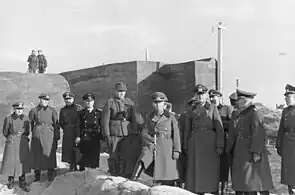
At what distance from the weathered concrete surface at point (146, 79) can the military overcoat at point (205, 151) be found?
4154 mm

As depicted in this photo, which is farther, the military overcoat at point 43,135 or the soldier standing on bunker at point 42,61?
the soldier standing on bunker at point 42,61

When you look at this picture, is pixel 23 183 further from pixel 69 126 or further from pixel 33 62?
pixel 33 62

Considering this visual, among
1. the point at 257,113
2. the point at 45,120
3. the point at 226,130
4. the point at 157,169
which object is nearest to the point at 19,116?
the point at 45,120

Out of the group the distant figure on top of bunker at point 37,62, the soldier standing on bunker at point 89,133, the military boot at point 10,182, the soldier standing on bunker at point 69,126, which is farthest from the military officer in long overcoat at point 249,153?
the distant figure on top of bunker at point 37,62

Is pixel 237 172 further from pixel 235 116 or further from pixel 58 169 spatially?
pixel 58 169

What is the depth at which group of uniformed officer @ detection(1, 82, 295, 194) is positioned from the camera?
5781 mm

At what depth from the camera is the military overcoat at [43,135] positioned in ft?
24.9

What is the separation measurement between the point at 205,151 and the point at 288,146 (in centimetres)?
109

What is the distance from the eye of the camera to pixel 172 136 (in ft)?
20.3

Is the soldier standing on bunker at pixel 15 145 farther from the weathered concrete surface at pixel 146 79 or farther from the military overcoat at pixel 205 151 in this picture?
the weathered concrete surface at pixel 146 79

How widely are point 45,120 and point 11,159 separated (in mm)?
873

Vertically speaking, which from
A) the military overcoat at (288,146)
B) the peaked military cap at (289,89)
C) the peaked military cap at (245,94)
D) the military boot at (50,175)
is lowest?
the military boot at (50,175)

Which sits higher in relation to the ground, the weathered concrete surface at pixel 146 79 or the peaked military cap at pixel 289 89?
the weathered concrete surface at pixel 146 79

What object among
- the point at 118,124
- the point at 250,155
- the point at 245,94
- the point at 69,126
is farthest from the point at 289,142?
the point at 69,126
